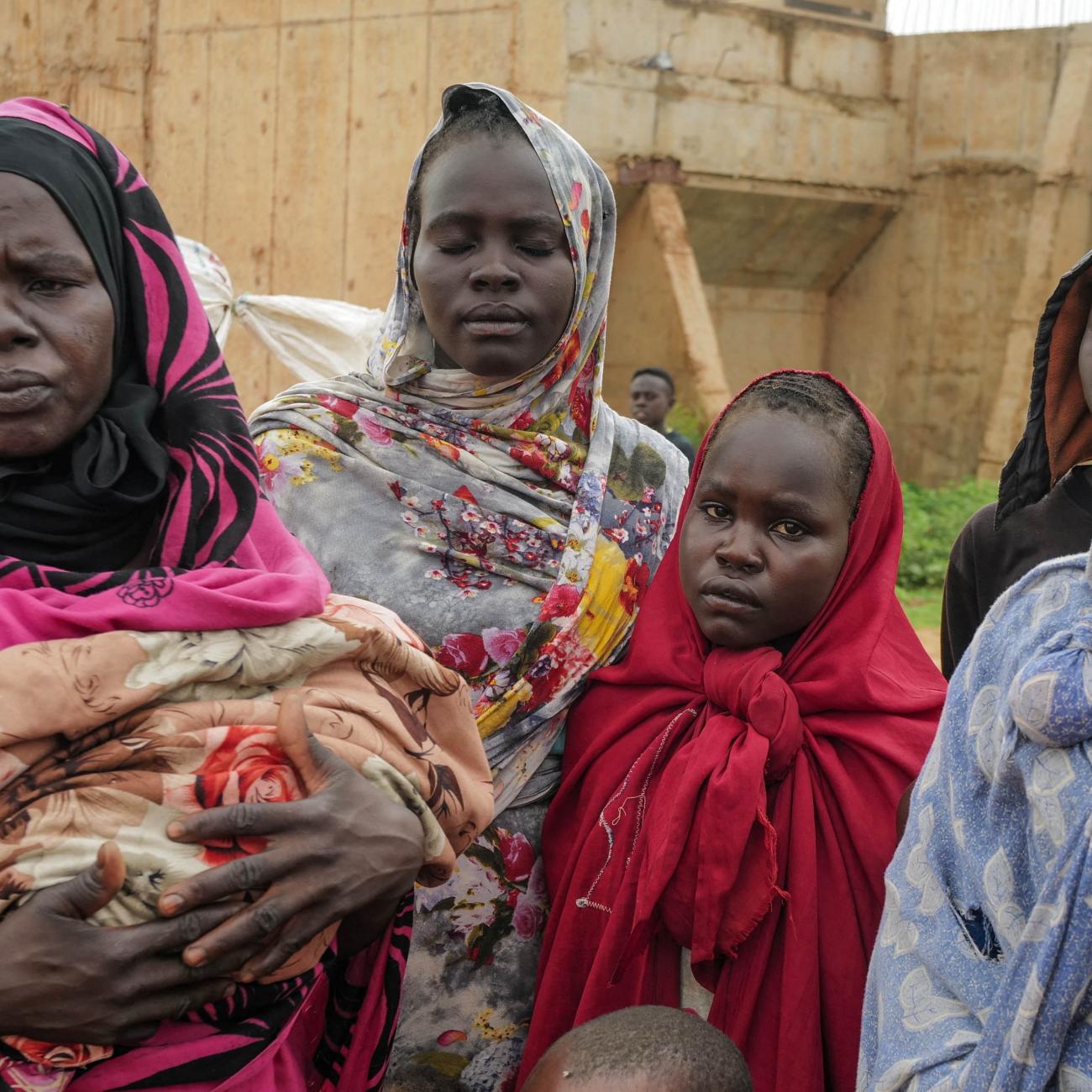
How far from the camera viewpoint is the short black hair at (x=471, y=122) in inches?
102

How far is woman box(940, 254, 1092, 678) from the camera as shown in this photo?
204 centimetres

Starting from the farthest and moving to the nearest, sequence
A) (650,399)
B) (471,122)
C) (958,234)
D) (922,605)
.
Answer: (958,234), (922,605), (650,399), (471,122)

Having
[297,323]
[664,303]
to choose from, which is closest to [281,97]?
[297,323]

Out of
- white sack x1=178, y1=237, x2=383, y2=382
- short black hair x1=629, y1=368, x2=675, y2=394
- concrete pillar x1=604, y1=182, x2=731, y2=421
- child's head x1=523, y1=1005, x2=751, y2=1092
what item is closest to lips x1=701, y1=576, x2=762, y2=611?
child's head x1=523, y1=1005, x2=751, y2=1092

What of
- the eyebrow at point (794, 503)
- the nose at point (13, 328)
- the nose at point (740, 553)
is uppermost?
the nose at point (13, 328)

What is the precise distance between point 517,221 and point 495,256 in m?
0.08

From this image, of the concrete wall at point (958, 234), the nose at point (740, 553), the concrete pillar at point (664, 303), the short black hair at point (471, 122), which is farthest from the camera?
the concrete wall at point (958, 234)

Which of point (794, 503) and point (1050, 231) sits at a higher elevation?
point (1050, 231)

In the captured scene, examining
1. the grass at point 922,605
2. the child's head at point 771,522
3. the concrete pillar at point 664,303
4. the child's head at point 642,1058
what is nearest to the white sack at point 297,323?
the concrete pillar at point 664,303

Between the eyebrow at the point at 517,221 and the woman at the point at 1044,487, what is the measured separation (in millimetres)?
921

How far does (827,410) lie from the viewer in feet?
7.70

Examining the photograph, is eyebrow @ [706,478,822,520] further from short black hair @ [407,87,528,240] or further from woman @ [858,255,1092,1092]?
short black hair @ [407,87,528,240]

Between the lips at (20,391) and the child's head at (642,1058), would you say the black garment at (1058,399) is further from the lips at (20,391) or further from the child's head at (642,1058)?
the lips at (20,391)

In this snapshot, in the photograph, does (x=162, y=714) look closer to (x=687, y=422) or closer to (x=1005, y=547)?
(x=1005, y=547)
